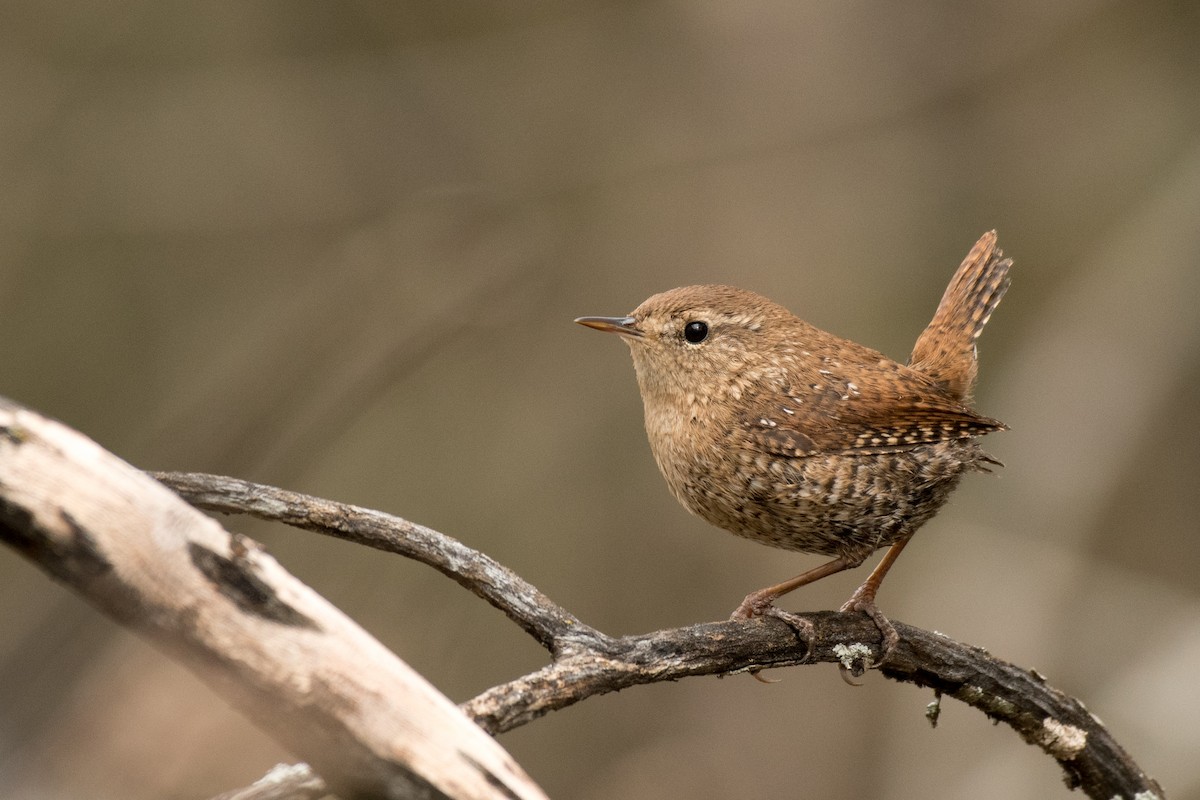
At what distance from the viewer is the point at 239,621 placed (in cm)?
158

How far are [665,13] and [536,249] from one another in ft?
6.53

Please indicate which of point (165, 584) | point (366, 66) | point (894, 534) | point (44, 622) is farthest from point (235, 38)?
Result: point (165, 584)

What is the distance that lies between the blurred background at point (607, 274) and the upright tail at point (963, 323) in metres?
1.61

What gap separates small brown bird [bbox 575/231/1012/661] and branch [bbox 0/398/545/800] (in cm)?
130

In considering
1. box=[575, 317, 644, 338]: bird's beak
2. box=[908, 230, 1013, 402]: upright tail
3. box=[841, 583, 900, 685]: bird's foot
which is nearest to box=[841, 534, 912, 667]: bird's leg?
box=[841, 583, 900, 685]: bird's foot

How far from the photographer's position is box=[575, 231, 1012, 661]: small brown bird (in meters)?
3.04

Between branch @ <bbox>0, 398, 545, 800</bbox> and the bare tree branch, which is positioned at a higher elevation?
branch @ <bbox>0, 398, 545, 800</bbox>

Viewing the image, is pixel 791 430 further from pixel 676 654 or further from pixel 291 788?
pixel 291 788

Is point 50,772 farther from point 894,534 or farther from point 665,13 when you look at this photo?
point 665,13

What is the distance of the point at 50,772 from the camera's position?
3598 millimetres

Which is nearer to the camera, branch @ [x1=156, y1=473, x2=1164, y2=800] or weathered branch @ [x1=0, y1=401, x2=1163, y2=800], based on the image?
weathered branch @ [x1=0, y1=401, x2=1163, y2=800]

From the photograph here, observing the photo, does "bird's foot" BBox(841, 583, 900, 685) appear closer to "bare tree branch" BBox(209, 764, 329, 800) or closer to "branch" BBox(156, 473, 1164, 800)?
"branch" BBox(156, 473, 1164, 800)

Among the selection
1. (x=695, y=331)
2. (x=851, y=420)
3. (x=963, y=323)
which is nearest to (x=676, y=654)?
(x=851, y=420)

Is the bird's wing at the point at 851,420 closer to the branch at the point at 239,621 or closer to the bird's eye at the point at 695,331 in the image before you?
the bird's eye at the point at 695,331
